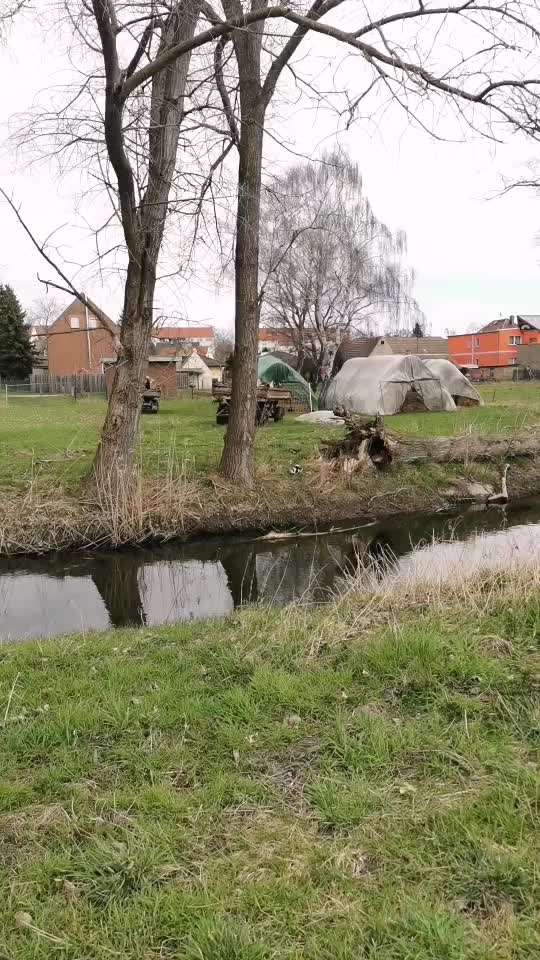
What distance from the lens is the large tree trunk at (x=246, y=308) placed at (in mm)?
11383

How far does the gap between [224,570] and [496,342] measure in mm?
61307

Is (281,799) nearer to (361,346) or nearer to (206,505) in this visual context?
(206,505)

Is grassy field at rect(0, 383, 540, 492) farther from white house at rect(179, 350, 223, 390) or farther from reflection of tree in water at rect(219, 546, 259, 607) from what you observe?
white house at rect(179, 350, 223, 390)

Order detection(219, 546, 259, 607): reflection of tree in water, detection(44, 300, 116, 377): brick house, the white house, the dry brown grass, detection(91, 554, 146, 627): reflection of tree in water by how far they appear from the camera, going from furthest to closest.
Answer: the white house, detection(44, 300, 116, 377): brick house, the dry brown grass, detection(219, 546, 259, 607): reflection of tree in water, detection(91, 554, 146, 627): reflection of tree in water

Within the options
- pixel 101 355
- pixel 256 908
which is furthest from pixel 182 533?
pixel 101 355

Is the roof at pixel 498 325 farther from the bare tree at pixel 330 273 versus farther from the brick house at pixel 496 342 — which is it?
the bare tree at pixel 330 273

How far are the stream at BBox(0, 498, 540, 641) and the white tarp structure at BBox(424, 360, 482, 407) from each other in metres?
12.9

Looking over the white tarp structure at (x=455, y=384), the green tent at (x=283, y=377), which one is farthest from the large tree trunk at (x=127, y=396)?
the white tarp structure at (x=455, y=384)

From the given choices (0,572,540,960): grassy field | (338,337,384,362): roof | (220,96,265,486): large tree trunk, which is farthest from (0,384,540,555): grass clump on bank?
(338,337,384,362): roof

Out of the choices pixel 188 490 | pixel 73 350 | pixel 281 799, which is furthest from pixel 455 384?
pixel 73 350

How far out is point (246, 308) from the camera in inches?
475

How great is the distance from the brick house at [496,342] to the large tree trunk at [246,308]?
5130 centimetres

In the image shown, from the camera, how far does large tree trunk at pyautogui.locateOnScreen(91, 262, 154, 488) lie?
1077cm

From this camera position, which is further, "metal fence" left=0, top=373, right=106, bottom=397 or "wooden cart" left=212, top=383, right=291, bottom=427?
"metal fence" left=0, top=373, right=106, bottom=397
